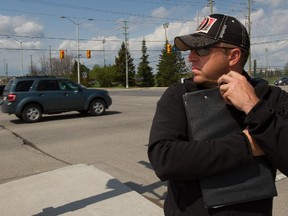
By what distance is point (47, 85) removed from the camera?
14547 millimetres

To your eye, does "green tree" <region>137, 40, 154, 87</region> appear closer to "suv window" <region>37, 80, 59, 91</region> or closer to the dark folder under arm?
"suv window" <region>37, 80, 59, 91</region>

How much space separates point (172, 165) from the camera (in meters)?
1.51

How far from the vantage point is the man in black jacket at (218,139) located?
4.76ft

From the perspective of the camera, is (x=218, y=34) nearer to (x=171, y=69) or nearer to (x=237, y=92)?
(x=237, y=92)

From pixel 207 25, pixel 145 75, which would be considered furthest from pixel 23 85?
pixel 145 75

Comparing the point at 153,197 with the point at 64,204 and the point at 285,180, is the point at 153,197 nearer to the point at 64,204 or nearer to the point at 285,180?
the point at 64,204

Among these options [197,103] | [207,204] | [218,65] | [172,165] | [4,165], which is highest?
[218,65]

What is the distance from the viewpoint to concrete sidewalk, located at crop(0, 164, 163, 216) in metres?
4.33

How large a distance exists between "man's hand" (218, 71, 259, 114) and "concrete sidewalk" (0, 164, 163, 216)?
9.55 feet

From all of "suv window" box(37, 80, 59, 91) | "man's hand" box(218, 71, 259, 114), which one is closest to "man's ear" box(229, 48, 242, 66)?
"man's hand" box(218, 71, 259, 114)

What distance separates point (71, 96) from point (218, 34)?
13.7 metres

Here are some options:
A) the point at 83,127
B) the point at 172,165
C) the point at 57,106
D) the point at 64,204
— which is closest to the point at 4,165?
the point at 64,204

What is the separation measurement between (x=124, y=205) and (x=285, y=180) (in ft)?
8.65

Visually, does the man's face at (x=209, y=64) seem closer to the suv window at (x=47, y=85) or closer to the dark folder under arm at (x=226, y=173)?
the dark folder under arm at (x=226, y=173)
